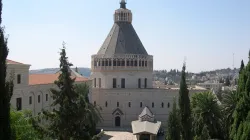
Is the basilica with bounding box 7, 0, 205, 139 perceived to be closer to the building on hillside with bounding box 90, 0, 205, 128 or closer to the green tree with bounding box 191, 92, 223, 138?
the building on hillside with bounding box 90, 0, 205, 128

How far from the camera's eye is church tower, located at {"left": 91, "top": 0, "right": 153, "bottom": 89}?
60031mm

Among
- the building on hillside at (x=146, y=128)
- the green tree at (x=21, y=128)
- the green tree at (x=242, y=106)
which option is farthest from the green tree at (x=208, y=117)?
the green tree at (x=21, y=128)

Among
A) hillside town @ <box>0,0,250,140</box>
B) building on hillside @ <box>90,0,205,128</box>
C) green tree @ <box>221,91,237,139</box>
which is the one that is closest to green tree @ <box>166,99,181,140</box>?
hillside town @ <box>0,0,250,140</box>

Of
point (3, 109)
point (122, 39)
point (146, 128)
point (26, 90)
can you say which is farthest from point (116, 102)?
point (3, 109)

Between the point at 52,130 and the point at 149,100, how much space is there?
4166cm

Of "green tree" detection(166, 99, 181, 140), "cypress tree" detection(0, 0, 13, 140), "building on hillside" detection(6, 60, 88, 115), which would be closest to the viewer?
"cypress tree" detection(0, 0, 13, 140)

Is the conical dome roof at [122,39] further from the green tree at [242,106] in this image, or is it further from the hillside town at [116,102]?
the green tree at [242,106]

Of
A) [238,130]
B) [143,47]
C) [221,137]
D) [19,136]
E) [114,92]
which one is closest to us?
[19,136]

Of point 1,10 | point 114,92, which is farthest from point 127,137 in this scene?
point 1,10

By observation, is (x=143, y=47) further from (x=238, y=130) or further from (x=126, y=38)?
(x=238, y=130)

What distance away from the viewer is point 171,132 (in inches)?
1249

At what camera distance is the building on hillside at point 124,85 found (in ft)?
194

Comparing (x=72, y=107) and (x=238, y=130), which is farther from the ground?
(x=72, y=107)

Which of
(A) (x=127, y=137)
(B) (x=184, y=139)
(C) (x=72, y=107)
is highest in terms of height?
(C) (x=72, y=107)
